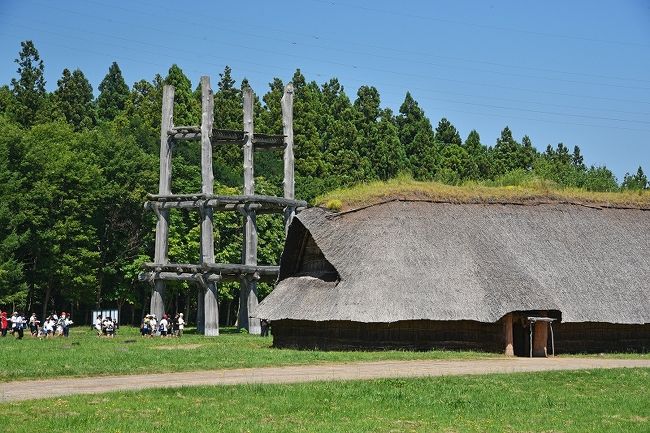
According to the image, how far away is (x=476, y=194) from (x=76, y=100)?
2361 inches

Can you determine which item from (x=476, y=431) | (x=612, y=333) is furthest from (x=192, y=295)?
(x=476, y=431)

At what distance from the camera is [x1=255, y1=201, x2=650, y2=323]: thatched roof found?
129ft

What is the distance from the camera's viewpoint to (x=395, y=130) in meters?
102

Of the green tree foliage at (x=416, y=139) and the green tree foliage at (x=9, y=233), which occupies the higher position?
the green tree foliage at (x=416, y=139)

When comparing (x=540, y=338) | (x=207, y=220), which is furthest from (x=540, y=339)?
Result: (x=207, y=220)

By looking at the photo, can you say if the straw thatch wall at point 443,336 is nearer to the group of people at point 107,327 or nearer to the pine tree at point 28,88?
the group of people at point 107,327

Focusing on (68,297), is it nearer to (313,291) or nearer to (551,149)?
(313,291)

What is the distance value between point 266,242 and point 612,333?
40.7m

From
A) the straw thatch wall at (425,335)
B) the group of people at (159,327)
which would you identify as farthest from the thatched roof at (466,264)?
the group of people at (159,327)

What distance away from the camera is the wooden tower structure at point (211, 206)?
57.0 meters

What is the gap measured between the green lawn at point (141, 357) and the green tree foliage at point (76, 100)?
53.0 m

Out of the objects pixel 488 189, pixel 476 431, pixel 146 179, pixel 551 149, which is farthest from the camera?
pixel 551 149

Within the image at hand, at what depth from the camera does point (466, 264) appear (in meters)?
41.2

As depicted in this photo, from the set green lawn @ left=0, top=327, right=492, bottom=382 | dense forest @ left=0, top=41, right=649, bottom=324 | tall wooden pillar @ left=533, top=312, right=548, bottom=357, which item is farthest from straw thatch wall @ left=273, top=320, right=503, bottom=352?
dense forest @ left=0, top=41, right=649, bottom=324
